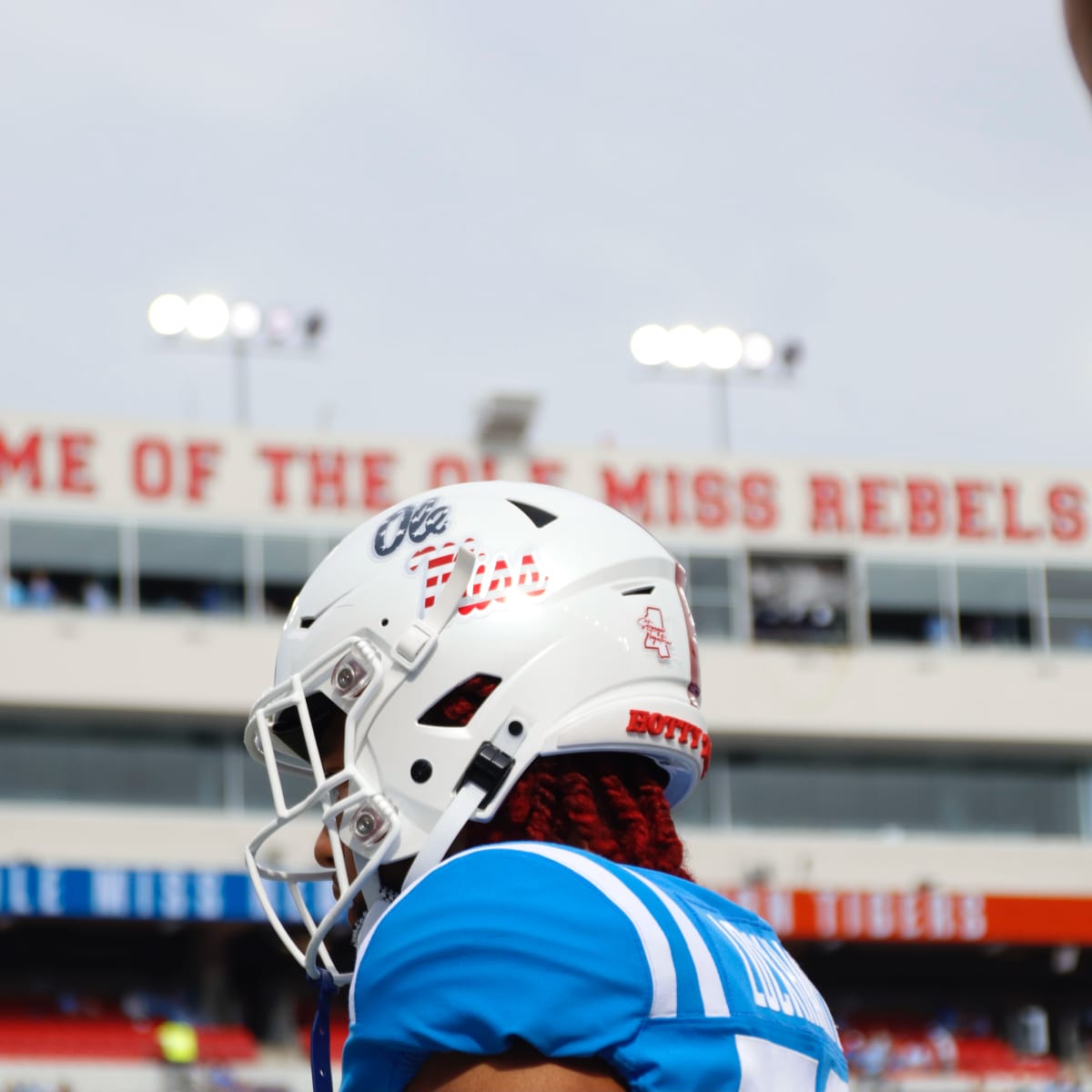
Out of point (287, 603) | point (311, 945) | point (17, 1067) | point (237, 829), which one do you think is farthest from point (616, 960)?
point (287, 603)

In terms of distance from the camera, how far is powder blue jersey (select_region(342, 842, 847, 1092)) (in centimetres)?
214

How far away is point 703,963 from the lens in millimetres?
2303

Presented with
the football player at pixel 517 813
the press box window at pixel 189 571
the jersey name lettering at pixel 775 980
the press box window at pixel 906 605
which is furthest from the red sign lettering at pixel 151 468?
the jersey name lettering at pixel 775 980

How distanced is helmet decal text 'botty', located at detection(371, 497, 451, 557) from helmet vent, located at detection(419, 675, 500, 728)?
0.22 metres

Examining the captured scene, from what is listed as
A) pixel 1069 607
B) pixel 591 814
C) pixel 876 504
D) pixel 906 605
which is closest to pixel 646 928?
pixel 591 814

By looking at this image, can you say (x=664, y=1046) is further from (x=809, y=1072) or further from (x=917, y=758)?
(x=917, y=758)

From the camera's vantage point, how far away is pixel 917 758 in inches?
1347

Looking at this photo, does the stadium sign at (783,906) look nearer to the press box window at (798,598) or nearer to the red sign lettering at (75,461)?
the press box window at (798,598)

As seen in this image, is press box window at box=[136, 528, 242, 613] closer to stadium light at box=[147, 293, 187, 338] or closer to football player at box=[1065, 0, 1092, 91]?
stadium light at box=[147, 293, 187, 338]

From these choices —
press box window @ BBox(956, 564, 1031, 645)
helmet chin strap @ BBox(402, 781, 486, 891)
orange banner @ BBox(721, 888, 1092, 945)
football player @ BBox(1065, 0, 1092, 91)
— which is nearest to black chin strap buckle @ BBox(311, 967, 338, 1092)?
helmet chin strap @ BBox(402, 781, 486, 891)

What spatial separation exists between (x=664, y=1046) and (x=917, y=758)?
32.6 m

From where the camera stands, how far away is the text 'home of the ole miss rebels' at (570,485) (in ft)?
104

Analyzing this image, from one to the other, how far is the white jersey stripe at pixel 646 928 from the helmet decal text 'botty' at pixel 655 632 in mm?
590

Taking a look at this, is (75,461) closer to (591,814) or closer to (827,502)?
(827,502)
